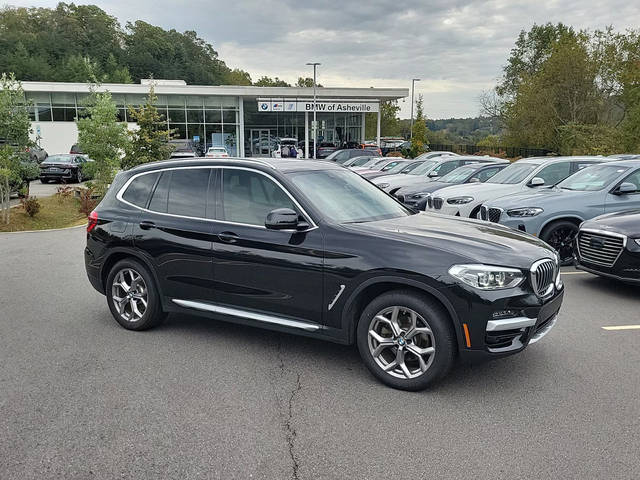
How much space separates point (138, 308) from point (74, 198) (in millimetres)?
15449

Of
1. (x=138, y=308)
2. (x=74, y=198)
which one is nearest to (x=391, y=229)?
(x=138, y=308)

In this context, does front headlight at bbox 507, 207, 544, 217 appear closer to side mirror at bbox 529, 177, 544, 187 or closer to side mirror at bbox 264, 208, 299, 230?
side mirror at bbox 529, 177, 544, 187

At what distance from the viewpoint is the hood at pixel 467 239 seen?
405 cm

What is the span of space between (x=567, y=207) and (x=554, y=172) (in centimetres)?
295

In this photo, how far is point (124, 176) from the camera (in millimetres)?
5910

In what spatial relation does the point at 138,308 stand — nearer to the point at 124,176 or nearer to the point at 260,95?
the point at 124,176

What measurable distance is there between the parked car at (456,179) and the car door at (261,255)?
324 inches

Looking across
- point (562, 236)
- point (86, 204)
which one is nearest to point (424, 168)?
point (562, 236)

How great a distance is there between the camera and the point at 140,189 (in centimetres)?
573

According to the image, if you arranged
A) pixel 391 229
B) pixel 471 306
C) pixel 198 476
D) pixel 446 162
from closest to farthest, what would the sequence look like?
pixel 198 476
pixel 471 306
pixel 391 229
pixel 446 162

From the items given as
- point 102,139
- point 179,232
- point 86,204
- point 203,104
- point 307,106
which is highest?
point 203,104

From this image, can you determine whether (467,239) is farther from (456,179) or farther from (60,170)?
(60,170)

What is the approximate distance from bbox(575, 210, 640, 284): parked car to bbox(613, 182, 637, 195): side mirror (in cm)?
119

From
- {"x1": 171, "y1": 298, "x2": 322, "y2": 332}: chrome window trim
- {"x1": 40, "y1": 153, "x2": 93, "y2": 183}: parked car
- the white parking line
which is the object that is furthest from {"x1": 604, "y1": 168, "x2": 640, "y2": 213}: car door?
{"x1": 40, "y1": 153, "x2": 93, "y2": 183}: parked car
